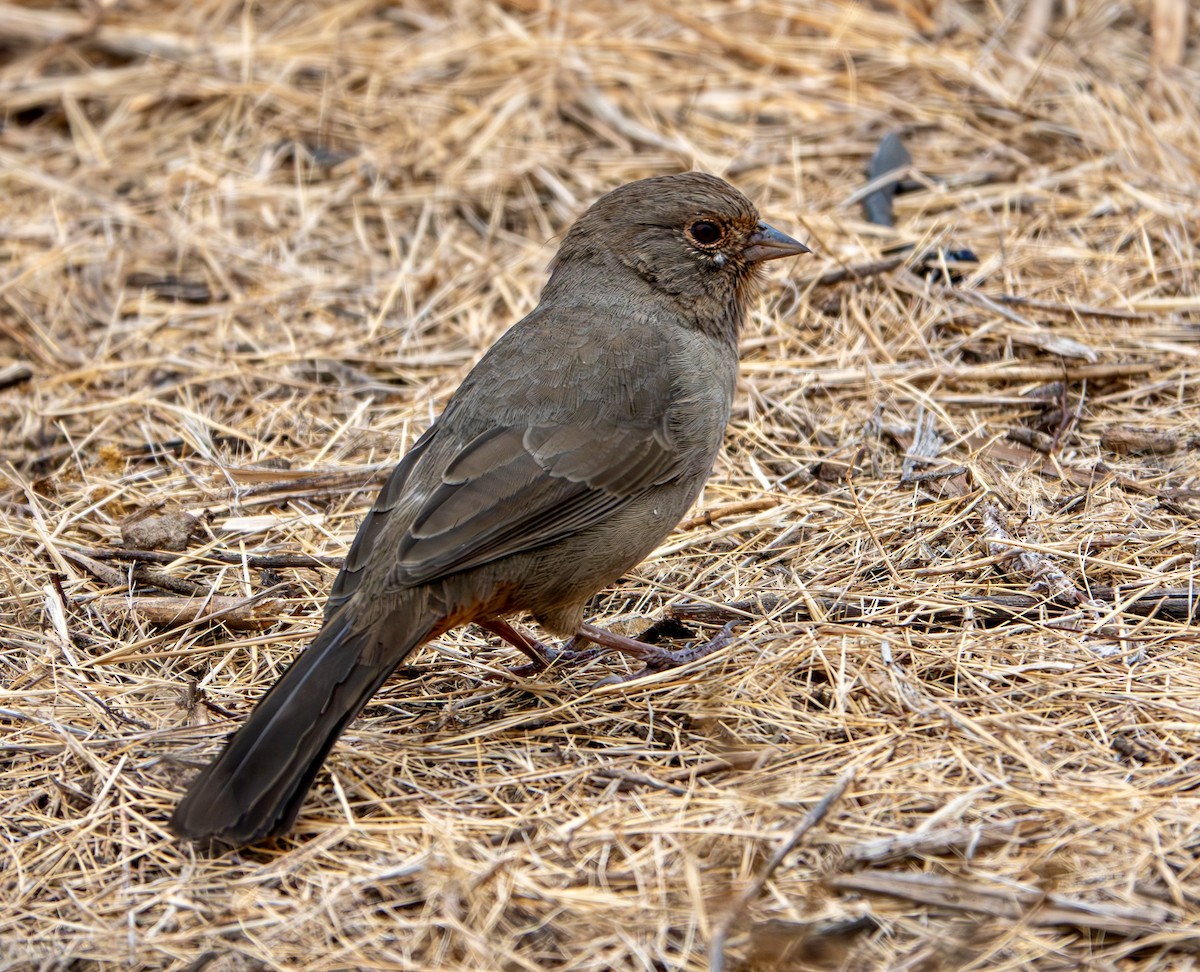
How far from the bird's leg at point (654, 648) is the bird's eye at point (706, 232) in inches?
54.3

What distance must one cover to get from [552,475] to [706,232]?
121 cm

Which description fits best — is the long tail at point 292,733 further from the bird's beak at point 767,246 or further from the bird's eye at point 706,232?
the bird's beak at point 767,246

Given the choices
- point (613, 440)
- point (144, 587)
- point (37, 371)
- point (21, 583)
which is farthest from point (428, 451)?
point (37, 371)

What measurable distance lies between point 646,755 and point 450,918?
847 millimetres

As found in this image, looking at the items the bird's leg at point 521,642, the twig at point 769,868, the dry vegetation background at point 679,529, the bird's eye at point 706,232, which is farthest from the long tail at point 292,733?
the bird's eye at point 706,232

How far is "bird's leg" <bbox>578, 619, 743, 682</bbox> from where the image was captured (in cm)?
431

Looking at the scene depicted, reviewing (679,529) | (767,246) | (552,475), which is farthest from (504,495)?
(767,246)

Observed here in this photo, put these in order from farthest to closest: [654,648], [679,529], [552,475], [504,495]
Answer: [679,529], [654,648], [552,475], [504,495]

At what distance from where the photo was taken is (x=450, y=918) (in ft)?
10.0

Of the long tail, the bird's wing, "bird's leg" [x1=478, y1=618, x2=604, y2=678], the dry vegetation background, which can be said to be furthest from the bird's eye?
the long tail

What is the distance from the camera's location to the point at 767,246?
4.95 metres

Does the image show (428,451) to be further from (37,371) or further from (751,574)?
(37,371)

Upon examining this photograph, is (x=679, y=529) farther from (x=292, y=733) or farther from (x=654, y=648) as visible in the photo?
(x=292, y=733)

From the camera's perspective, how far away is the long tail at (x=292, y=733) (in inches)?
133
